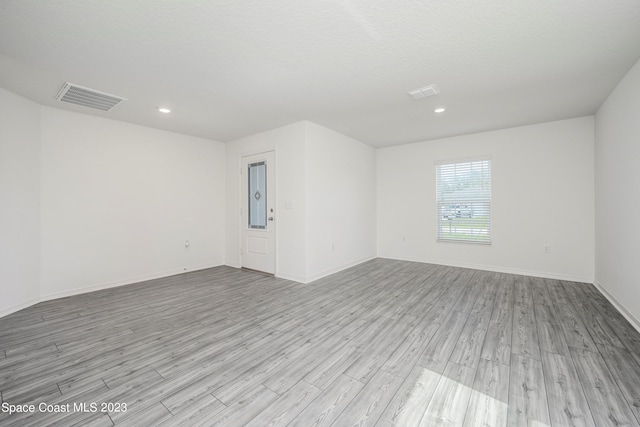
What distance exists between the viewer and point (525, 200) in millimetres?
4574

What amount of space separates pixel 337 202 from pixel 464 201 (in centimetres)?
256

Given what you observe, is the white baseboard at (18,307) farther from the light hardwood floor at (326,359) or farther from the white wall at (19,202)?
the light hardwood floor at (326,359)

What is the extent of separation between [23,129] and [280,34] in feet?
11.7

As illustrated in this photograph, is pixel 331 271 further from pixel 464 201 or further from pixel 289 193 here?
pixel 464 201

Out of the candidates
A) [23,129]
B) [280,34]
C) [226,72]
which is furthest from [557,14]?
[23,129]

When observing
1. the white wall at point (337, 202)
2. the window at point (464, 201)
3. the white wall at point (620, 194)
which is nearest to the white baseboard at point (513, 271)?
the white wall at point (620, 194)

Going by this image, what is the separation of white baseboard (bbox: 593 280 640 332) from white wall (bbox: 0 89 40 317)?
6.76 metres

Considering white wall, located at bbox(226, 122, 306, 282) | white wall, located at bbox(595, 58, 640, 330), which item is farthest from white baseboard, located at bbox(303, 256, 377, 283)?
white wall, located at bbox(595, 58, 640, 330)

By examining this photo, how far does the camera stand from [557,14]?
1.87 metres

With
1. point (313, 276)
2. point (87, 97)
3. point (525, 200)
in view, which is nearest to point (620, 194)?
point (525, 200)

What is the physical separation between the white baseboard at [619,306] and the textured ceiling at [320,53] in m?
2.54

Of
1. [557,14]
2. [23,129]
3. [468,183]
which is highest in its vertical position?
[557,14]

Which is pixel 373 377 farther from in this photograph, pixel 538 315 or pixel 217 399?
pixel 538 315

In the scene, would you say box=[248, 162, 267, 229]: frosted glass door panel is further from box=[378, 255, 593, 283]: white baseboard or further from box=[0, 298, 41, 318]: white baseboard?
box=[378, 255, 593, 283]: white baseboard
